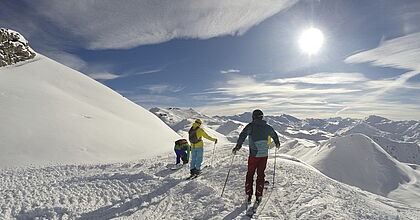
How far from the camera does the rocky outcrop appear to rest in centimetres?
3161

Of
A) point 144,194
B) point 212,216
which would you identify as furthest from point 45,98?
point 212,216

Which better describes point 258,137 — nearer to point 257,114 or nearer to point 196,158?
point 257,114

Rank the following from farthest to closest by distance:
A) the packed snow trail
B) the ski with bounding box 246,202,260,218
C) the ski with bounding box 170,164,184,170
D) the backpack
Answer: the ski with bounding box 170,164,184,170 → the backpack → the packed snow trail → the ski with bounding box 246,202,260,218

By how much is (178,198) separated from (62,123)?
53.8 feet

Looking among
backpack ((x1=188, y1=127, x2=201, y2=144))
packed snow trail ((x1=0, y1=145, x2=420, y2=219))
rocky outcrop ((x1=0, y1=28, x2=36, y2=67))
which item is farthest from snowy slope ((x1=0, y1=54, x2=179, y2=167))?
backpack ((x1=188, y1=127, x2=201, y2=144))

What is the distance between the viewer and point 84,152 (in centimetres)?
1564

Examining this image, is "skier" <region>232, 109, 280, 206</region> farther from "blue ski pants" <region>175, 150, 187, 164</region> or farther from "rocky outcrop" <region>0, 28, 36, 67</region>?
"rocky outcrop" <region>0, 28, 36, 67</region>

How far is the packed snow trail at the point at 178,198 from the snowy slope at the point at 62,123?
17.9ft

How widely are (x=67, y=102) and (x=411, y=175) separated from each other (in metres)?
95.8

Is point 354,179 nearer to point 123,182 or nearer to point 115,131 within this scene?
point 115,131

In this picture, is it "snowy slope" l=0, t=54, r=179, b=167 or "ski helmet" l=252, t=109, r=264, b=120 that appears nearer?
"ski helmet" l=252, t=109, r=264, b=120

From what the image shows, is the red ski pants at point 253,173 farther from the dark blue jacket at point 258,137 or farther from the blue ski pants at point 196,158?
the blue ski pants at point 196,158

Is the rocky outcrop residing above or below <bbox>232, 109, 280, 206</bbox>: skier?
above

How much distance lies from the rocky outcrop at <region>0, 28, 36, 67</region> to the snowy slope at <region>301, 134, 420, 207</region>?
84814mm
